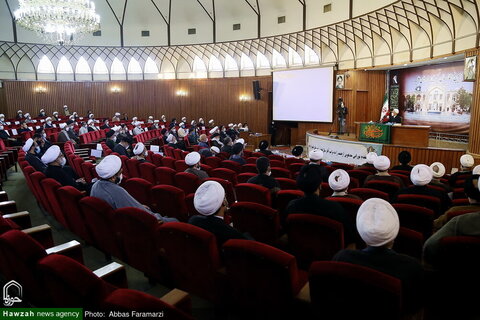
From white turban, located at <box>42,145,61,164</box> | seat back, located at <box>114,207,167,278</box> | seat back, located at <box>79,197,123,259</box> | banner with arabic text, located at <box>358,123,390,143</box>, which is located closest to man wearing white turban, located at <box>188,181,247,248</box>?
seat back, located at <box>114,207,167,278</box>

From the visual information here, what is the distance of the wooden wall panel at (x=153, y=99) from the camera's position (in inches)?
837

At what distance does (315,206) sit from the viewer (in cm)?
311

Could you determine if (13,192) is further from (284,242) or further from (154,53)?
(154,53)

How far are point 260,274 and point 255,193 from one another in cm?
210

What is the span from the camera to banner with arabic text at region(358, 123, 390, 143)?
1199 cm

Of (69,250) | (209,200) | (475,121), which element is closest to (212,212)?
(209,200)

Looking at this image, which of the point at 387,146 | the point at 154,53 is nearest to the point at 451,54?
the point at 387,146

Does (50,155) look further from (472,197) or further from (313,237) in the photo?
Answer: (472,197)

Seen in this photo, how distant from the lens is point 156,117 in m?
24.5

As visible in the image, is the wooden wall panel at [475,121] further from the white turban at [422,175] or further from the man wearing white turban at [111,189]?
the man wearing white turban at [111,189]

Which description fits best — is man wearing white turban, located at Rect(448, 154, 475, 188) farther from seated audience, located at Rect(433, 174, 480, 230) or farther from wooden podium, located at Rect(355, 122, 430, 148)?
wooden podium, located at Rect(355, 122, 430, 148)

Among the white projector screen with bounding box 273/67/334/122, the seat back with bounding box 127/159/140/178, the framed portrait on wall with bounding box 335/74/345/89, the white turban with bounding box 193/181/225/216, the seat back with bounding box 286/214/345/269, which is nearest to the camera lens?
the seat back with bounding box 286/214/345/269

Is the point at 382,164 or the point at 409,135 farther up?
the point at 409,135

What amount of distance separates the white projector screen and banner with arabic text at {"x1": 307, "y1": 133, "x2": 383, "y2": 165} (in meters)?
2.95
